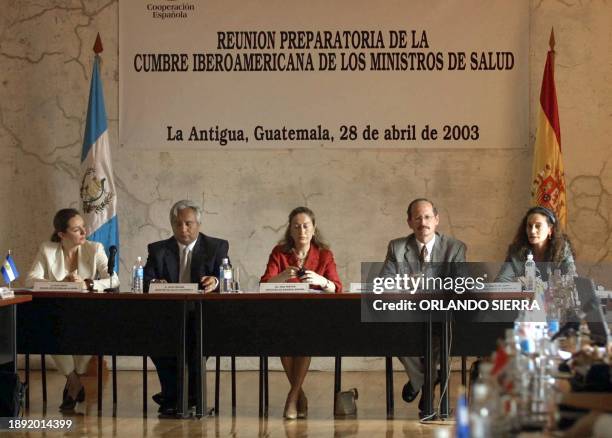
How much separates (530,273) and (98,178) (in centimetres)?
351

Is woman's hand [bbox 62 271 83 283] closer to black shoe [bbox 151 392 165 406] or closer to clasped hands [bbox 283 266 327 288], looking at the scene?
black shoe [bbox 151 392 165 406]

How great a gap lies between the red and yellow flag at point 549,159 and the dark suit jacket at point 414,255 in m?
1.60

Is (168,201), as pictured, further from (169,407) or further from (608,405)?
(608,405)

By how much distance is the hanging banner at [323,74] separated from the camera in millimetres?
8125

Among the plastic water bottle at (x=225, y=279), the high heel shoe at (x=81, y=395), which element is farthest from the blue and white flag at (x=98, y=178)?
the plastic water bottle at (x=225, y=279)

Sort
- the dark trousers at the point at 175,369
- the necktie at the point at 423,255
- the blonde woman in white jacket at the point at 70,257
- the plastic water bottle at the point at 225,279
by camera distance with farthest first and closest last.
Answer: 1. the blonde woman in white jacket at the point at 70,257
2. the necktie at the point at 423,255
3. the plastic water bottle at the point at 225,279
4. the dark trousers at the point at 175,369

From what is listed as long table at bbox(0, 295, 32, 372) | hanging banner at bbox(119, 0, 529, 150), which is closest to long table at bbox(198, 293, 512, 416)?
long table at bbox(0, 295, 32, 372)

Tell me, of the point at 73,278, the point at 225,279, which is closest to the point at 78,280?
the point at 73,278

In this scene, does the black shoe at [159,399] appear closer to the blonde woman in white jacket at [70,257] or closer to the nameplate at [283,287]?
the blonde woman in white jacket at [70,257]

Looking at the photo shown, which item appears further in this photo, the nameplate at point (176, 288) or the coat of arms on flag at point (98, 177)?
the coat of arms on flag at point (98, 177)

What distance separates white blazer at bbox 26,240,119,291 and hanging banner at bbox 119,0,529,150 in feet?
5.57

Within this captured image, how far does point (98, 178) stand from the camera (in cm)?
793

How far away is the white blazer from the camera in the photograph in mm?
6773

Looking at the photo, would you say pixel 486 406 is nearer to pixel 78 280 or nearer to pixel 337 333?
pixel 337 333
